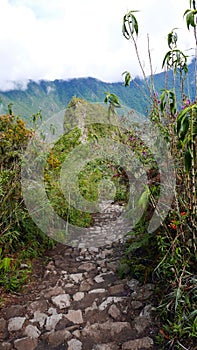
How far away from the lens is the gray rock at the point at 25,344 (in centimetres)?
226

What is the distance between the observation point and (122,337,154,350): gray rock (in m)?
2.14

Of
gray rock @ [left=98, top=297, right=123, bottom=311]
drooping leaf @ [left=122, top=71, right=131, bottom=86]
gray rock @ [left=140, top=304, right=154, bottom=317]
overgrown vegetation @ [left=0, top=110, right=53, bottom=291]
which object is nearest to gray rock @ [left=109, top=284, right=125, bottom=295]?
gray rock @ [left=98, top=297, right=123, bottom=311]

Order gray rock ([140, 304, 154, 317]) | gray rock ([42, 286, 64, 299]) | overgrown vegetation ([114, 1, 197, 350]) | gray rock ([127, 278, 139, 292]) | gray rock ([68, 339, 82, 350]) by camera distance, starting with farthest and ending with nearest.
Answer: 1. gray rock ([42, 286, 64, 299])
2. gray rock ([127, 278, 139, 292])
3. gray rock ([140, 304, 154, 317])
4. gray rock ([68, 339, 82, 350])
5. overgrown vegetation ([114, 1, 197, 350])

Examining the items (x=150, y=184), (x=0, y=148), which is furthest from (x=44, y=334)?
(x=0, y=148)

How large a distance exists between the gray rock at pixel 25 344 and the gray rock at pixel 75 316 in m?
0.35

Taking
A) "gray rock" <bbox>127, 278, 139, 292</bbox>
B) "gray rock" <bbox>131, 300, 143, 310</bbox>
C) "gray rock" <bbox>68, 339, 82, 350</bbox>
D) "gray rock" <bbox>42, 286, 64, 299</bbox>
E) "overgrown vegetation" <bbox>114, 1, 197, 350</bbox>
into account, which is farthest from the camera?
"gray rock" <bbox>42, 286, 64, 299</bbox>

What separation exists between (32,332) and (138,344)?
0.85 m

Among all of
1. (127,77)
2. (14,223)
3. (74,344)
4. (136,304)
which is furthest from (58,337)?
(127,77)

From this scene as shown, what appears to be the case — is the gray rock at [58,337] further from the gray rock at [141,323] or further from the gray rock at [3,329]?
the gray rock at [141,323]

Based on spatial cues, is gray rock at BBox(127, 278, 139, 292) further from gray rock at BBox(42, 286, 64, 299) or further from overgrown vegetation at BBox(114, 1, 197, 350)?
gray rock at BBox(42, 286, 64, 299)

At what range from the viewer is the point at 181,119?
4.58ft

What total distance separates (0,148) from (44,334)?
254 centimetres

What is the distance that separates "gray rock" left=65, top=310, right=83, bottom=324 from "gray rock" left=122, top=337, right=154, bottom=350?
0.51 m

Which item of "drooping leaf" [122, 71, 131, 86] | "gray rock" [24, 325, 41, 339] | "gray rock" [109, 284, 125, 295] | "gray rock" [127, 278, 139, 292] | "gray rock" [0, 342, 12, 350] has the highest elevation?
"drooping leaf" [122, 71, 131, 86]
